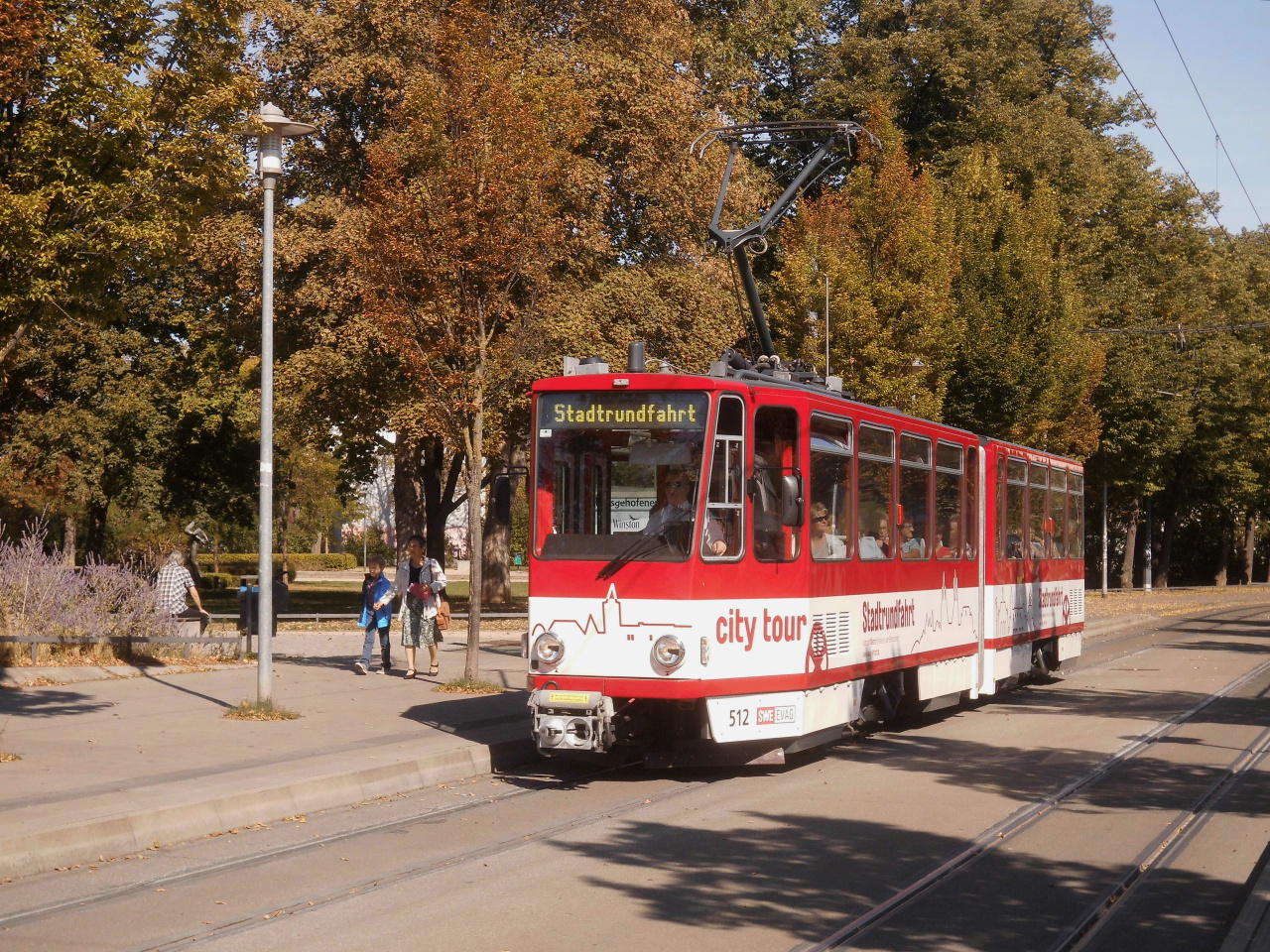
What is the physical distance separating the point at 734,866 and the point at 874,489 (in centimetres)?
600

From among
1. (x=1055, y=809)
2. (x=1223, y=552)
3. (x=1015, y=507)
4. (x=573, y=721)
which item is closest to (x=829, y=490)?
(x=573, y=721)

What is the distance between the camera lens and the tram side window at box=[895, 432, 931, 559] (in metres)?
14.5

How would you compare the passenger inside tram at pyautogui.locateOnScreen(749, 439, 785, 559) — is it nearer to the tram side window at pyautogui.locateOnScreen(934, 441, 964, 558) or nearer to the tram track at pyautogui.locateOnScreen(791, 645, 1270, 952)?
the tram track at pyautogui.locateOnScreen(791, 645, 1270, 952)

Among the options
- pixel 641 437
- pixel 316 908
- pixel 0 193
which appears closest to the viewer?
pixel 316 908

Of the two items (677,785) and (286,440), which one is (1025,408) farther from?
(677,785)

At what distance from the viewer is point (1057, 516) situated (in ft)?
69.5

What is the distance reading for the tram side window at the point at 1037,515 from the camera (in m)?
19.4

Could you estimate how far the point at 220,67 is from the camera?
1377 centimetres

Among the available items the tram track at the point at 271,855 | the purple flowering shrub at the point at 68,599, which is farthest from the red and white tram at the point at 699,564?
the purple flowering shrub at the point at 68,599

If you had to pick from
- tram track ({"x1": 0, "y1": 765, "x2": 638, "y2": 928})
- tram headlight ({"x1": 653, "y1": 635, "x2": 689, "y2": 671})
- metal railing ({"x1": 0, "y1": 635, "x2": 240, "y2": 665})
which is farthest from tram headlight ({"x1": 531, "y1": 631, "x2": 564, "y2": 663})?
metal railing ({"x1": 0, "y1": 635, "x2": 240, "y2": 665})

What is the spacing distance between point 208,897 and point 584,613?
451cm

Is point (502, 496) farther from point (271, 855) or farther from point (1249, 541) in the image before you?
point (1249, 541)

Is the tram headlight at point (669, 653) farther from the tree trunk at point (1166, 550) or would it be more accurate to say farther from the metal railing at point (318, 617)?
the tree trunk at point (1166, 550)

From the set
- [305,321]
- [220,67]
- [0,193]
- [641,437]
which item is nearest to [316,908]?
[641,437]
